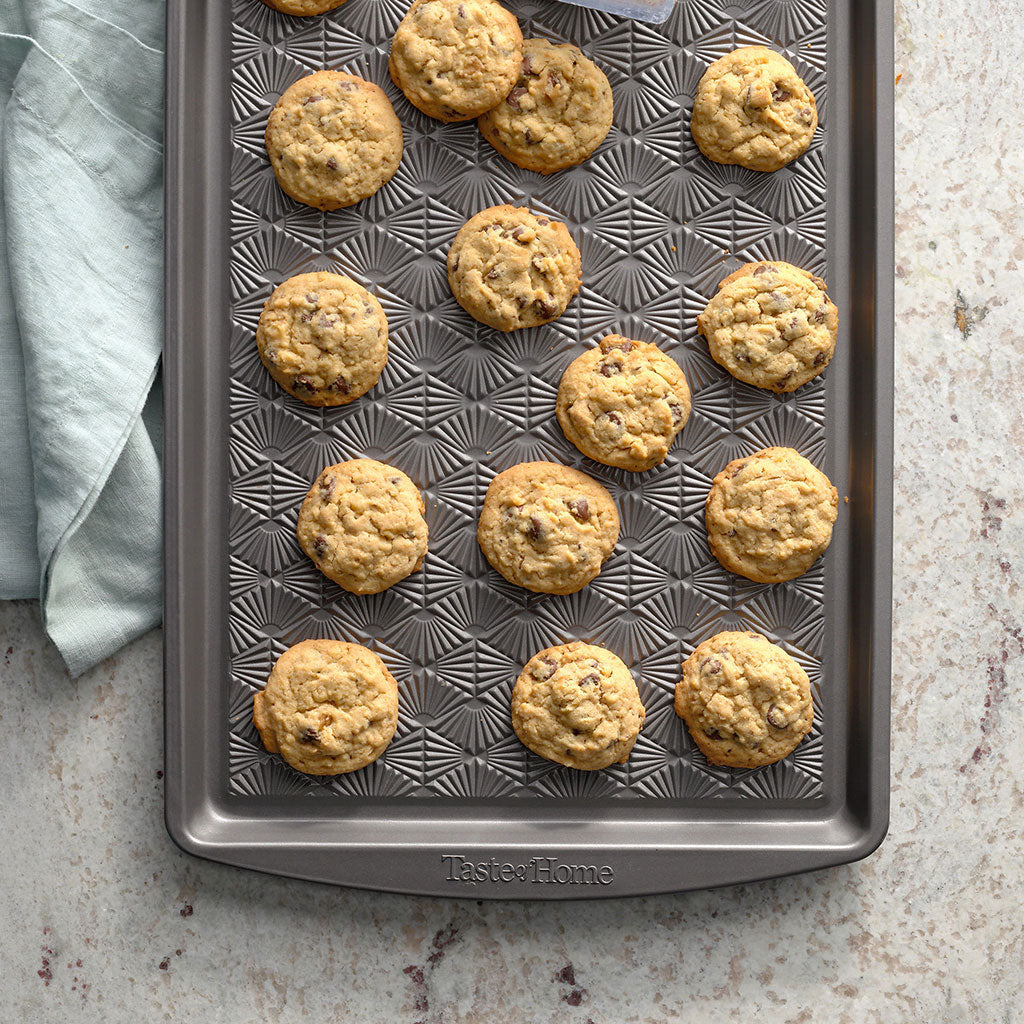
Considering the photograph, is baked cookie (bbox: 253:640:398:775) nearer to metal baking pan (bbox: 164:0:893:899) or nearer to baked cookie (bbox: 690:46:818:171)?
metal baking pan (bbox: 164:0:893:899)

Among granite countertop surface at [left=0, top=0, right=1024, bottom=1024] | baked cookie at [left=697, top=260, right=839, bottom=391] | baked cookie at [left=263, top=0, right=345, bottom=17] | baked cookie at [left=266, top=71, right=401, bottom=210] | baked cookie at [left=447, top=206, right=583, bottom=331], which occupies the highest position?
baked cookie at [left=263, top=0, right=345, bottom=17]

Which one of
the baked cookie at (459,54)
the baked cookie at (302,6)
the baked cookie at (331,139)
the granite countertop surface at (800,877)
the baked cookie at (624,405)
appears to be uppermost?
the baked cookie at (302,6)

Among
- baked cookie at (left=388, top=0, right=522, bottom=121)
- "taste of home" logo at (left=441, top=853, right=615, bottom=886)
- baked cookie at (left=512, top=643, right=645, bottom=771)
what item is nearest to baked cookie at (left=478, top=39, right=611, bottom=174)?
baked cookie at (left=388, top=0, right=522, bottom=121)

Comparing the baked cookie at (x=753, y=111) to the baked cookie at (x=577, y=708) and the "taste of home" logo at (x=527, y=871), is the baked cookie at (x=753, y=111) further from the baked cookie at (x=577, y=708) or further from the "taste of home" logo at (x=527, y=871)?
the "taste of home" logo at (x=527, y=871)

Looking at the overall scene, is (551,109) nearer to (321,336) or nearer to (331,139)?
(331,139)

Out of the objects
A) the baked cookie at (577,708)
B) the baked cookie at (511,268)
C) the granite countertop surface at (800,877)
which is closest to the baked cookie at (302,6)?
the baked cookie at (511,268)

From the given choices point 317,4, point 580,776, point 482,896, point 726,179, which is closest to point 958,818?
point 580,776
